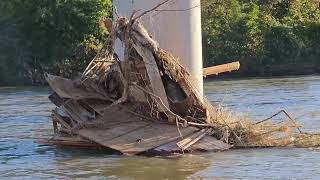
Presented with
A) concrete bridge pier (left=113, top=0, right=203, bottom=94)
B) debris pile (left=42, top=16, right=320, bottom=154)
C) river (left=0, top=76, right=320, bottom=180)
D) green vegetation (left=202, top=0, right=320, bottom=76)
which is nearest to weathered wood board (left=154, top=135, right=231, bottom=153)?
debris pile (left=42, top=16, right=320, bottom=154)

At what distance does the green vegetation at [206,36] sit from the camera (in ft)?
189

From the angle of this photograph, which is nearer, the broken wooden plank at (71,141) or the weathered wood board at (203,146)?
the weathered wood board at (203,146)

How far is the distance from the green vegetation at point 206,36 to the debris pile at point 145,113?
37.6 meters

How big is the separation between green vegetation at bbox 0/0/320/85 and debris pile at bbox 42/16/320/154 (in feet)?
123

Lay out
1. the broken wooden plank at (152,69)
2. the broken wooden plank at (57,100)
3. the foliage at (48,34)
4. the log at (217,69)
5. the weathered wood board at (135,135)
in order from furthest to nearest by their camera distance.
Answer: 1. the foliage at (48,34)
2. the log at (217,69)
3. the broken wooden plank at (57,100)
4. the broken wooden plank at (152,69)
5. the weathered wood board at (135,135)

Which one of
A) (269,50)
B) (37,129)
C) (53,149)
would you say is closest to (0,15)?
(269,50)

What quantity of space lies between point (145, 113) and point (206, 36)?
44.2m

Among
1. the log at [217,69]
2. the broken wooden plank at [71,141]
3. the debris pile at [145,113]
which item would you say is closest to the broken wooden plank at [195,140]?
the debris pile at [145,113]

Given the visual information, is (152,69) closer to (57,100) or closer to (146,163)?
(146,163)

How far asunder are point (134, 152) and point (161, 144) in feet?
2.03

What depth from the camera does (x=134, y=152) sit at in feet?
55.5

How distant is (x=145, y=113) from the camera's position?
18.2m

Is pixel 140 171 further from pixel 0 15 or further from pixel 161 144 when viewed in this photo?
pixel 0 15

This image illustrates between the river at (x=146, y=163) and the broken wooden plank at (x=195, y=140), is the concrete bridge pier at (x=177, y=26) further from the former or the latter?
the river at (x=146, y=163)
